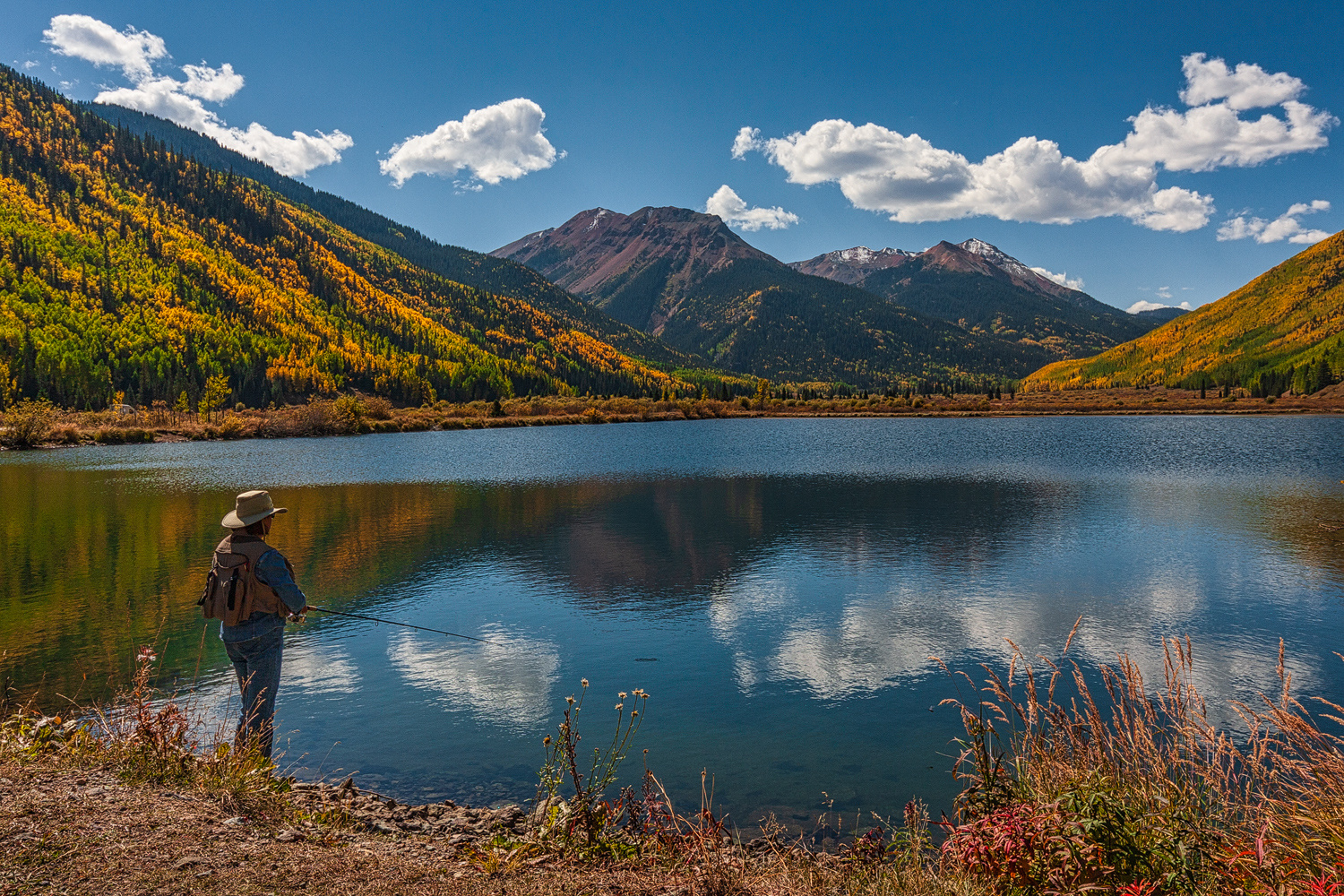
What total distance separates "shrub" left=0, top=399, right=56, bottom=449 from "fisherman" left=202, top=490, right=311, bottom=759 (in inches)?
4146

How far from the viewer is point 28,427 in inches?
3359

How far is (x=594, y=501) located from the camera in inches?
1540

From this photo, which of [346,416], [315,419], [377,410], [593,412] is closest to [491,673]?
[315,419]

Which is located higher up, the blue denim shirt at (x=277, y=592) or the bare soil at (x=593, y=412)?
the bare soil at (x=593, y=412)

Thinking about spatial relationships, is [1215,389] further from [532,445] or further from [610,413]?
[532,445]

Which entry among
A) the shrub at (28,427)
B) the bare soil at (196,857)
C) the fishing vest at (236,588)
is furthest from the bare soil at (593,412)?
the bare soil at (196,857)

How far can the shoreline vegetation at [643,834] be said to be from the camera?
528 cm

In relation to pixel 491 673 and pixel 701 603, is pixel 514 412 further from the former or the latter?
pixel 491 673

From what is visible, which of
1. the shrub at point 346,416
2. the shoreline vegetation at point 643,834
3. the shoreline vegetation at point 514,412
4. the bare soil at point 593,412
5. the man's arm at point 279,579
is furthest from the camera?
the shrub at point 346,416

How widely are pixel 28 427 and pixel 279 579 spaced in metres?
107

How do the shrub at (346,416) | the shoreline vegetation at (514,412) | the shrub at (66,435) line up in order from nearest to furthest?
the shrub at (66,435) < the shoreline vegetation at (514,412) < the shrub at (346,416)

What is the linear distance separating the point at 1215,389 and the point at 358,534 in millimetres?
239235

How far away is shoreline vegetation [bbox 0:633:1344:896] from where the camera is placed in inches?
208

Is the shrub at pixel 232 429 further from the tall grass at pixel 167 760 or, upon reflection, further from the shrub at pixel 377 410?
the tall grass at pixel 167 760
